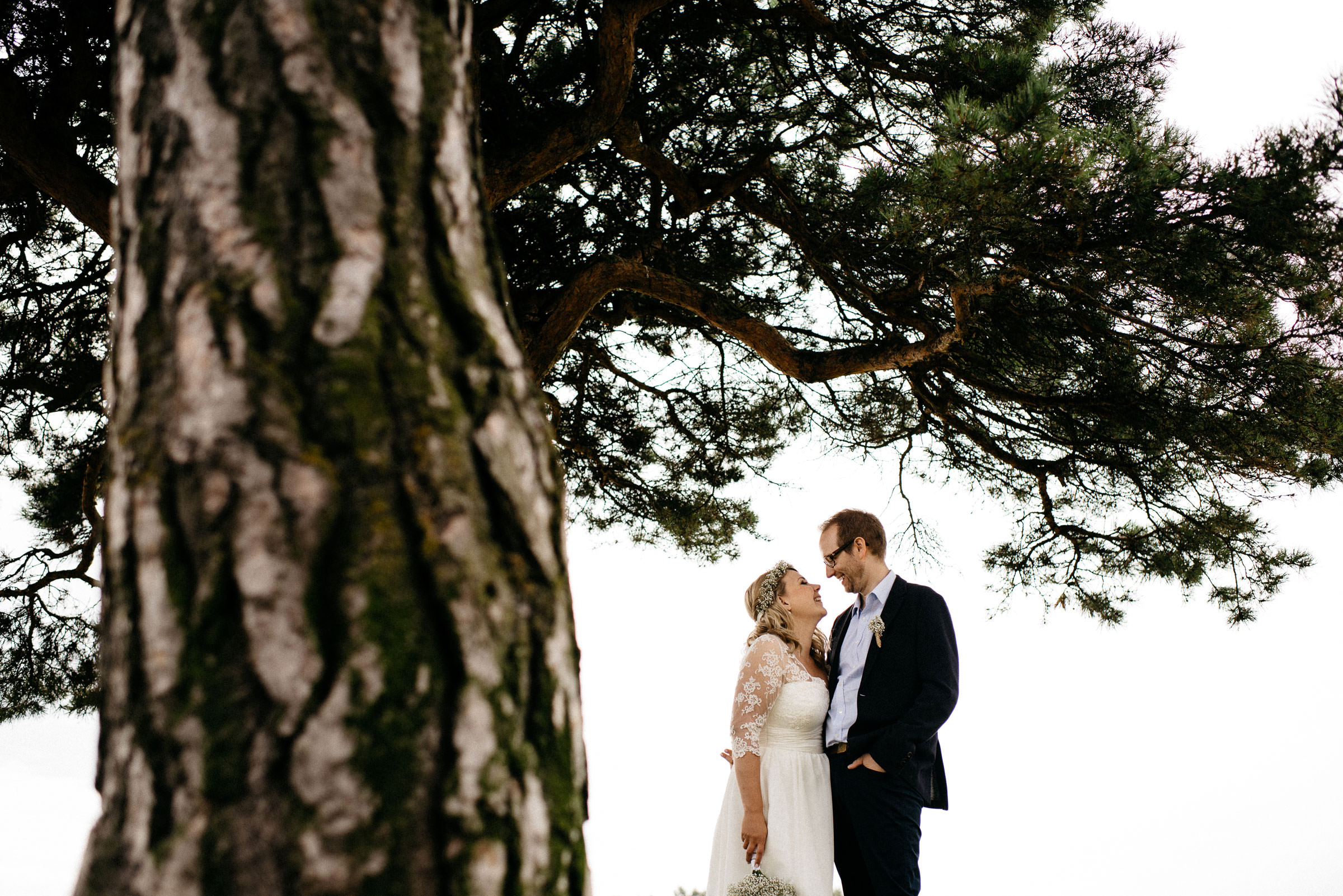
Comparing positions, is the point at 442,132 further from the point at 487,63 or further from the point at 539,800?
the point at 487,63

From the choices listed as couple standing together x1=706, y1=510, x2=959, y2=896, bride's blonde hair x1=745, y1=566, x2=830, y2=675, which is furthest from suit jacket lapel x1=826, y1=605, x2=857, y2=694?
bride's blonde hair x1=745, y1=566, x2=830, y2=675

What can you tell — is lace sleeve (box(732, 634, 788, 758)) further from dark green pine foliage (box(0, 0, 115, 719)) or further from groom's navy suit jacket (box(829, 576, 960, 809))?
dark green pine foliage (box(0, 0, 115, 719))

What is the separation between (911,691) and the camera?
2727mm

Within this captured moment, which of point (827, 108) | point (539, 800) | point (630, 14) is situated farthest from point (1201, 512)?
point (539, 800)

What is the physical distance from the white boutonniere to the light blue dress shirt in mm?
15

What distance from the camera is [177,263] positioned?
790 millimetres

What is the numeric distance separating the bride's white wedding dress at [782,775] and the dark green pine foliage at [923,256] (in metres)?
1.43

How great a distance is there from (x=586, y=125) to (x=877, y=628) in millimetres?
2185

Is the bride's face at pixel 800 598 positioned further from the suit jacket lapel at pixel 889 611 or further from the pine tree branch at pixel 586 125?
the pine tree branch at pixel 586 125

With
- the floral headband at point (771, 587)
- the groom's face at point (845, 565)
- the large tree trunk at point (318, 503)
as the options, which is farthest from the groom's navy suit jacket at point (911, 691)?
the large tree trunk at point (318, 503)

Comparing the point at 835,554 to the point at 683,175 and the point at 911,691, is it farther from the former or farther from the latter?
the point at 683,175

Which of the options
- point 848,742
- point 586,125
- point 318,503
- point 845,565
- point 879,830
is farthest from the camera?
point 586,125

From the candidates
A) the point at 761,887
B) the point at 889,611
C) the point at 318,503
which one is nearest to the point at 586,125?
the point at 889,611

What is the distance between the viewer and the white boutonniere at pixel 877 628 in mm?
2822
